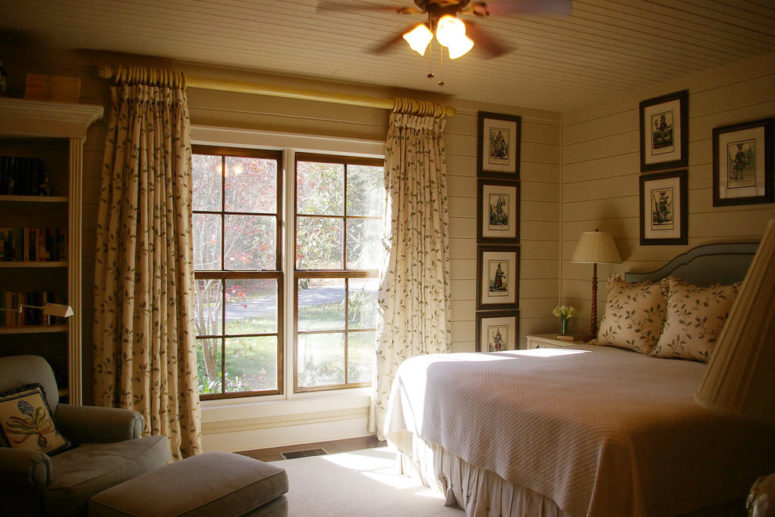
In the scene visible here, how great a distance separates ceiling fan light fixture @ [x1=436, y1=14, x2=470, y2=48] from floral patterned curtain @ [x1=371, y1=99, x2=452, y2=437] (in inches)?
77.3

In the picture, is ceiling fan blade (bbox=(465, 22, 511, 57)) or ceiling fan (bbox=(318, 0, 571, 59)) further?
ceiling fan blade (bbox=(465, 22, 511, 57))

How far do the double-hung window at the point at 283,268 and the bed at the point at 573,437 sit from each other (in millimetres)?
1044

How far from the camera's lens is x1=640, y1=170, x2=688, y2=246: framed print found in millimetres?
4062

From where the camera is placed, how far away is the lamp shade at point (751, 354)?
104 centimetres

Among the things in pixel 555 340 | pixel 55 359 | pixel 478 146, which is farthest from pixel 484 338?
pixel 55 359

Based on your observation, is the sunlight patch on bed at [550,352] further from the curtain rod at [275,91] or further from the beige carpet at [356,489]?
the curtain rod at [275,91]

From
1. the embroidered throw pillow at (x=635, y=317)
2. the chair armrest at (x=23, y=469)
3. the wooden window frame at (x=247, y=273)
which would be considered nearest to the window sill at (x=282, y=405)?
the wooden window frame at (x=247, y=273)

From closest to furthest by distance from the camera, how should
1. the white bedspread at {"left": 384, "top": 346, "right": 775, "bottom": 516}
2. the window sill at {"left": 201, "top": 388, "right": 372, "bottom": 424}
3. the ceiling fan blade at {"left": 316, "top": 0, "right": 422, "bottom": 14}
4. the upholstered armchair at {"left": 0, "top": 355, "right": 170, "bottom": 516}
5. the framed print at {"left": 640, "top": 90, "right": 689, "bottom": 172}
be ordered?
1. the white bedspread at {"left": 384, "top": 346, "right": 775, "bottom": 516}
2. the upholstered armchair at {"left": 0, "top": 355, "right": 170, "bottom": 516}
3. the ceiling fan blade at {"left": 316, "top": 0, "right": 422, "bottom": 14}
4. the window sill at {"left": 201, "top": 388, "right": 372, "bottom": 424}
5. the framed print at {"left": 640, "top": 90, "right": 689, "bottom": 172}

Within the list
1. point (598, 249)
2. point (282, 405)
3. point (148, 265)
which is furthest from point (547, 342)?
point (148, 265)

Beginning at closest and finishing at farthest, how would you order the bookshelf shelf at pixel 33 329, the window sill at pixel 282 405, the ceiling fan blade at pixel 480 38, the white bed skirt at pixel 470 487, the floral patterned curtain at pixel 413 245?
1. the white bed skirt at pixel 470 487
2. the ceiling fan blade at pixel 480 38
3. the bookshelf shelf at pixel 33 329
4. the window sill at pixel 282 405
5. the floral patterned curtain at pixel 413 245

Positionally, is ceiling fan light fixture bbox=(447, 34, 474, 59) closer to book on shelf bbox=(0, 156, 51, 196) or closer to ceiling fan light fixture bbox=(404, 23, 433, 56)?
ceiling fan light fixture bbox=(404, 23, 433, 56)

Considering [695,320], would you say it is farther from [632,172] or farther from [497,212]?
[497,212]

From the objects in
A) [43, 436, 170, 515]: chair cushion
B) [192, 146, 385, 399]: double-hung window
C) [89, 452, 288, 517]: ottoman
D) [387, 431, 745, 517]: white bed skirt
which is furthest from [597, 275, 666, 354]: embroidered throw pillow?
[43, 436, 170, 515]: chair cushion

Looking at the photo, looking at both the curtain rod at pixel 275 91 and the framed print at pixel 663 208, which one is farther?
the framed print at pixel 663 208
